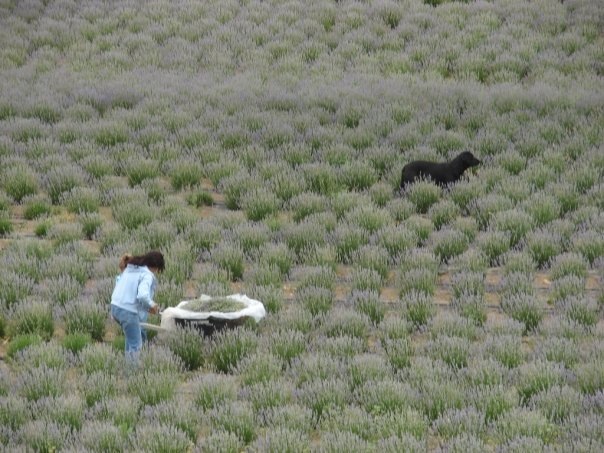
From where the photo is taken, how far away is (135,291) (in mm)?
8352

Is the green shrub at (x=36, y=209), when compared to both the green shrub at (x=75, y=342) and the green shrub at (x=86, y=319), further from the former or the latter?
the green shrub at (x=75, y=342)

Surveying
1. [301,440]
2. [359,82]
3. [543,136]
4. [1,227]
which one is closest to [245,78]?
[359,82]

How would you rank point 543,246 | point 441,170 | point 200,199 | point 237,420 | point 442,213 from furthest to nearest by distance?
point 441,170
point 200,199
point 442,213
point 543,246
point 237,420

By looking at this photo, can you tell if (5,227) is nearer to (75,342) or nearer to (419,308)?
(75,342)

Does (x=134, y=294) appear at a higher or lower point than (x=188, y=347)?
higher

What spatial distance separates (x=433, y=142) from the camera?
14.0 meters

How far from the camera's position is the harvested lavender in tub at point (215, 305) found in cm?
909

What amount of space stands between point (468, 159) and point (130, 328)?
5.53 metres

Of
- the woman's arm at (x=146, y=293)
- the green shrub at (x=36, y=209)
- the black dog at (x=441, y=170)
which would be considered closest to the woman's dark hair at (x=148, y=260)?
the woman's arm at (x=146, y=293)

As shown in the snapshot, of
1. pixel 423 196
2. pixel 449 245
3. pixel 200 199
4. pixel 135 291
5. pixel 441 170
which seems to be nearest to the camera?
pixel 135 291

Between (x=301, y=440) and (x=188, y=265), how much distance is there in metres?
3.66

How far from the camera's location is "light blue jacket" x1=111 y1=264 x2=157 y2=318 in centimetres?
827

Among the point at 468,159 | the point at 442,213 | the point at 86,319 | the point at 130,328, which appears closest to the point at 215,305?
the point at 130,328

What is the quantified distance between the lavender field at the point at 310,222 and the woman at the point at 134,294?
0.28 metres
